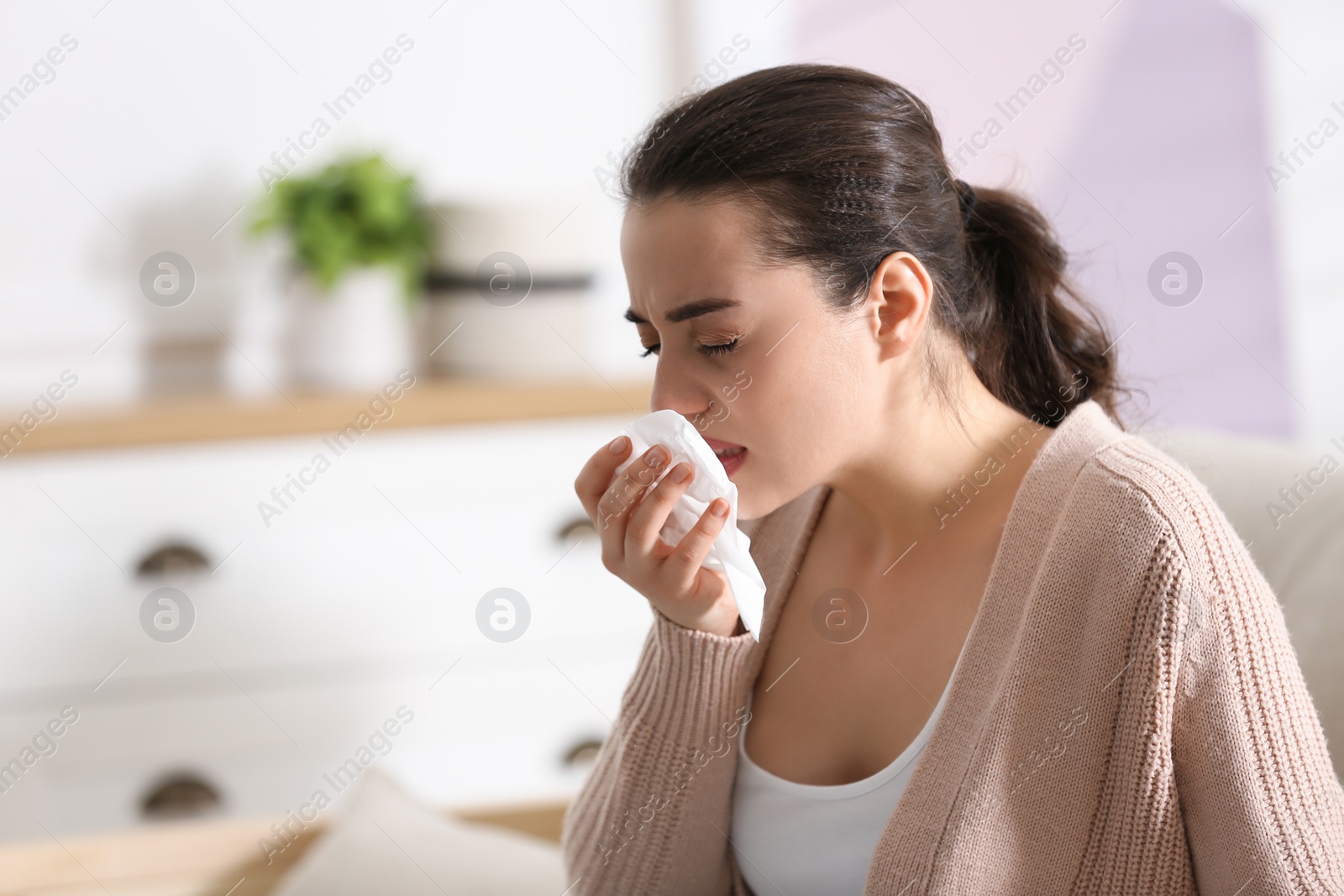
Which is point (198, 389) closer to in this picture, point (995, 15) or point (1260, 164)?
point (995, 15)

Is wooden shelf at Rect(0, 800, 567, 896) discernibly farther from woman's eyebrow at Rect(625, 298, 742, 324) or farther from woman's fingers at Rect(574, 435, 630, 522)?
woman's eyebrow at Rect(625, 298, 742, 324)

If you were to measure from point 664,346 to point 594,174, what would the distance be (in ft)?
4.27

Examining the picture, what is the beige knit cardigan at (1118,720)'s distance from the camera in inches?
30.5

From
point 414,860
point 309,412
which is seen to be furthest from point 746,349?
point 309,412

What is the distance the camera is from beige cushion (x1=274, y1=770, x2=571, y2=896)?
46.1 inches

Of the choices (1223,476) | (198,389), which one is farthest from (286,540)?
(1223,476)

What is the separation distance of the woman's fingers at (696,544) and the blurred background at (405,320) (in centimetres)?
57

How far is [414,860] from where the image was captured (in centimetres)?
121

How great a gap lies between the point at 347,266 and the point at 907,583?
1200 mm

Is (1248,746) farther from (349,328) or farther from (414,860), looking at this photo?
(349,328)

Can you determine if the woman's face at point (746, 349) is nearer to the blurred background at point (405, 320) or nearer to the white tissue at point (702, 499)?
the white tissue at point (702, 499)

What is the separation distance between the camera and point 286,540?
1.72 metres

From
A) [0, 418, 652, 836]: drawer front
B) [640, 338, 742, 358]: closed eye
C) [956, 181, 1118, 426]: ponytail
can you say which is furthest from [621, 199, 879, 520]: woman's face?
[0, 418, 652, 836]: drawer front

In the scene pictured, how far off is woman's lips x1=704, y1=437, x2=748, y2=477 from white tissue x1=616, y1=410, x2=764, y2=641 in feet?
0.04
